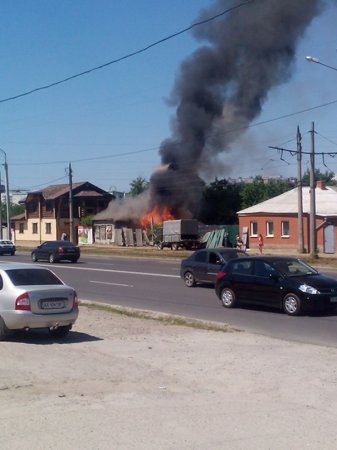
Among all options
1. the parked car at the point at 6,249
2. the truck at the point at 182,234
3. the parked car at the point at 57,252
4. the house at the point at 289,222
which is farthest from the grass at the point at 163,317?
the truck at the point at 182,234

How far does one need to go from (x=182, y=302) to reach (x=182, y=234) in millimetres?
39467

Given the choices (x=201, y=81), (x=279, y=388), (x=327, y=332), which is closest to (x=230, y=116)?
(x=201, y=81)

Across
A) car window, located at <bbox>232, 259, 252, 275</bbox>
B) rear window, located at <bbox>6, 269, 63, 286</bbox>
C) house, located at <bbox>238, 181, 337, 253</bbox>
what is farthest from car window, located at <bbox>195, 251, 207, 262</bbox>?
house, located at <bbox>238, 181, 337, 253</bbox>

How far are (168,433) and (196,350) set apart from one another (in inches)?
189

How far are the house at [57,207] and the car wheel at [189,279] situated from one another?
56.6m

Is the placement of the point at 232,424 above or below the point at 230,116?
below

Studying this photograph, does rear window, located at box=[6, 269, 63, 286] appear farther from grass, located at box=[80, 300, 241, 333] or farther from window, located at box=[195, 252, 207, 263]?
window, located at box=[195, 252, 207, 263]

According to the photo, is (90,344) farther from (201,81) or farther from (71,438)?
(201,81)

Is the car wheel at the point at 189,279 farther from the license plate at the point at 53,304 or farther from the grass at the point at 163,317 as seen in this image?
the license plate at the point at 53,304

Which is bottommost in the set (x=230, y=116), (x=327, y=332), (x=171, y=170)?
(x=327, y=332)

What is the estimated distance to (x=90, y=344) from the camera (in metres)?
11.9

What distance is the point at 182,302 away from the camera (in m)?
19.1

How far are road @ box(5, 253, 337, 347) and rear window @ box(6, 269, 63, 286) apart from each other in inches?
160

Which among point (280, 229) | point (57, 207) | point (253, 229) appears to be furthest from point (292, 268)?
point (57, 207)
